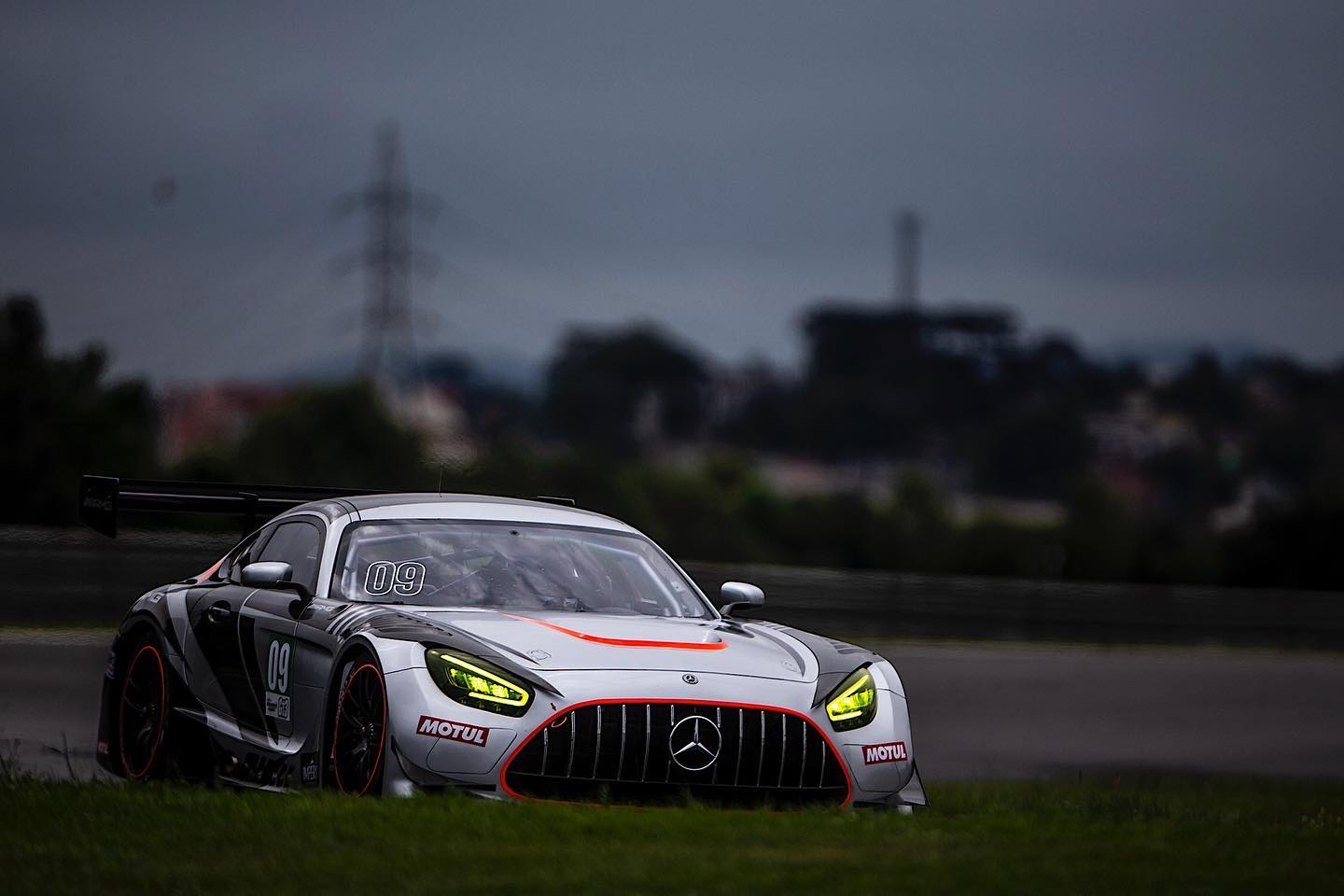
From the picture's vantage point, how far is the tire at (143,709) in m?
9.48

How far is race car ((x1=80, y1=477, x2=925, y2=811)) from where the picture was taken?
7559 mm

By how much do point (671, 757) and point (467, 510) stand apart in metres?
2.02

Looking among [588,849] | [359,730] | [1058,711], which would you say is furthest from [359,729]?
[1058,711]

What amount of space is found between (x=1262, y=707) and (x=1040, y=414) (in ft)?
479

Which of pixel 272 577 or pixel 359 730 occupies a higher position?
pixel 272 577

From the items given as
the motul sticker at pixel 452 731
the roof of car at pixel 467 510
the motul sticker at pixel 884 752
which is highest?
the roof of car at pixel 467 510

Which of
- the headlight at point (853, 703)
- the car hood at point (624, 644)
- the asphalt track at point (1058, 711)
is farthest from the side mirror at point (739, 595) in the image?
the asphalt track at point (1058, 711)

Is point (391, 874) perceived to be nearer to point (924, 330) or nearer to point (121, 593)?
point (121, 593)

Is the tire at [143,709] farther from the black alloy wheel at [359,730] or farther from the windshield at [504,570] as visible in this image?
the black alloy wheel at [359,730]

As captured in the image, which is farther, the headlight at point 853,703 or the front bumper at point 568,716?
the headlight at point 853,703

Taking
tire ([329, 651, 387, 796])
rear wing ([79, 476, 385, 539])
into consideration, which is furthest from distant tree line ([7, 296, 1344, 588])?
tire ([329, 651, 387, 796])

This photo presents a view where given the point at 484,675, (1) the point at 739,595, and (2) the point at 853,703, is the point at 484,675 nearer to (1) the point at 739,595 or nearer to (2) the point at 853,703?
(2) the point at 853,703

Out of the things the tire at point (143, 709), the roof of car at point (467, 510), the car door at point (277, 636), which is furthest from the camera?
the tire at point (143, 709)

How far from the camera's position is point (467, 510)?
929 centimetres
